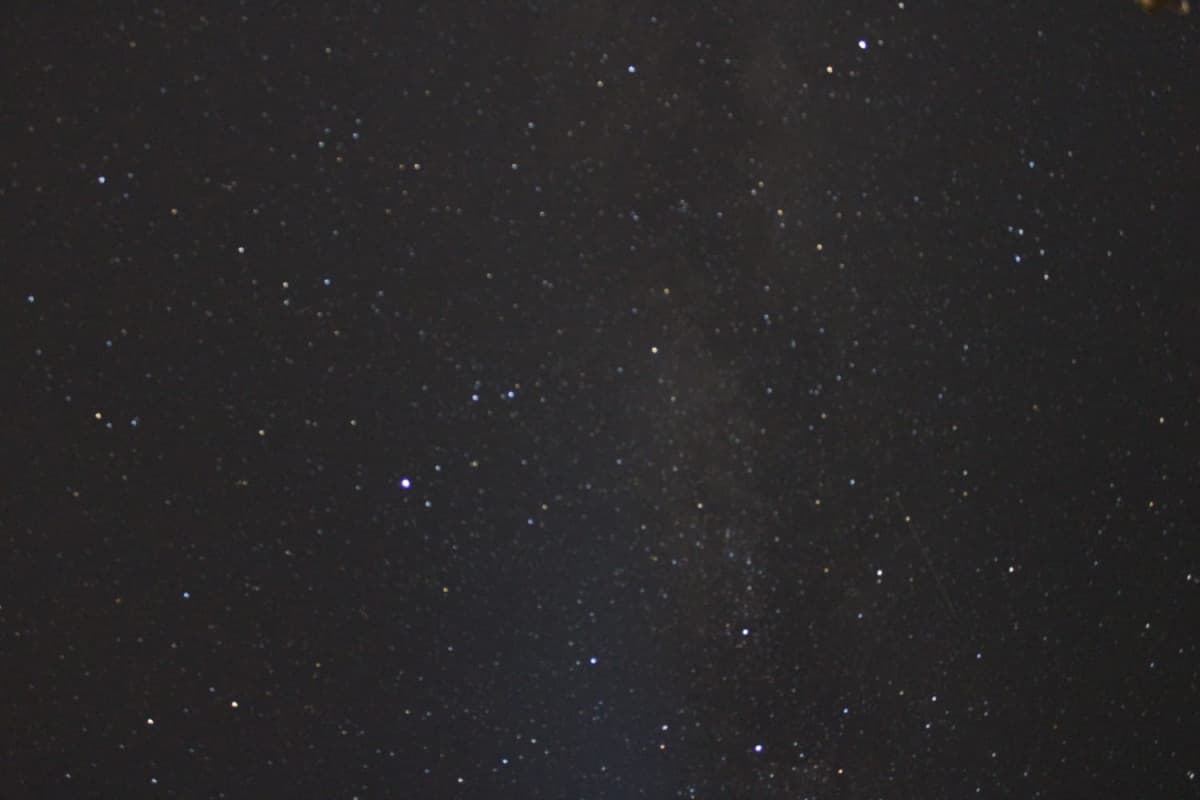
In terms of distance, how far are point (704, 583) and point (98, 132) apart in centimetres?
25

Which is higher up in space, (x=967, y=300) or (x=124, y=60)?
(x=124, y=60)

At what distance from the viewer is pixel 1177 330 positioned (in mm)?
525

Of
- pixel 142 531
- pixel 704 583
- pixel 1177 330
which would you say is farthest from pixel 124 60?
pixel 1177 330

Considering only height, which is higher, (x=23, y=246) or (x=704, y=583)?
(x=23, y=246)

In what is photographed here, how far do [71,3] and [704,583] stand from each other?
0.91 ft

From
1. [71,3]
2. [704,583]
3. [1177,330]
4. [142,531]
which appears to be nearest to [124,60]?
[71,3]

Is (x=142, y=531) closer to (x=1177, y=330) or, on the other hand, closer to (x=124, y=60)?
(x=124, y=60)

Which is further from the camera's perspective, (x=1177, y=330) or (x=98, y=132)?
(x=1177, y=330)

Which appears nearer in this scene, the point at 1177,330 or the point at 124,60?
the point at 124,60

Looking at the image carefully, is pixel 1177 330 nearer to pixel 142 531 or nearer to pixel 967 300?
pixel 967 300

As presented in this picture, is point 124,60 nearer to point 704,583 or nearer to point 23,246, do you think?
point 23,246

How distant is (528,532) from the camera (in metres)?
0.45

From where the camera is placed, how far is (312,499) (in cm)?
44

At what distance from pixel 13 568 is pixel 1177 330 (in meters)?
0.43
